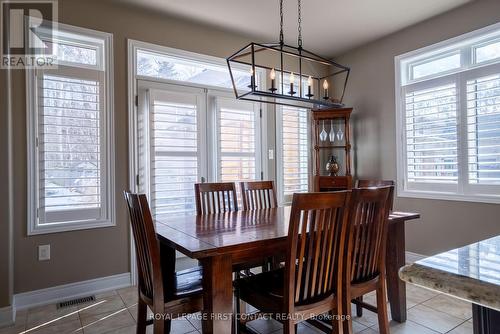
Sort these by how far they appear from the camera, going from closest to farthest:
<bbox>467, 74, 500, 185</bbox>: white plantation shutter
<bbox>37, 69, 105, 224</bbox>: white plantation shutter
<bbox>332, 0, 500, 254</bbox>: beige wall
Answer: <bbox>37, 69, 105, 224</bbox>: white plantation shutter → <bbox>467, 74, 500, 185</bbox>: white plantation shutter → <bbox>332, 0, 500, 254</bbox>: beige wall

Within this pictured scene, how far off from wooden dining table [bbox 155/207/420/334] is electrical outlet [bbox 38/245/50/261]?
131 cm

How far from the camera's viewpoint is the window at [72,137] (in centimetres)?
268

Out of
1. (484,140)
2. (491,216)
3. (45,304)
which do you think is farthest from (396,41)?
(45,304)

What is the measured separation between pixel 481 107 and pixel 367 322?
2343 millimetres

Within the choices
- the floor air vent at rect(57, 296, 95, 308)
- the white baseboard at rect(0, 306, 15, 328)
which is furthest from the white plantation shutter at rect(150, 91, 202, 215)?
the white baseboard at rect(0, 306, 15, 328)

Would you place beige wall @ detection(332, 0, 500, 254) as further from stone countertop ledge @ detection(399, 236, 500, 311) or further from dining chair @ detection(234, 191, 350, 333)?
stone countertop ledge @ detection(399, 236, 500, 311)

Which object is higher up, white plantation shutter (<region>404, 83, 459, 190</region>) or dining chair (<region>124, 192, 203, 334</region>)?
white plantation shutter (<region>404, 83, 459, 190</region>)

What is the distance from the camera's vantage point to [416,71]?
3594 millimetres

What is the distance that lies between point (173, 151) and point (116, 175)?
0.63 m

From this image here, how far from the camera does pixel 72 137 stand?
284cm

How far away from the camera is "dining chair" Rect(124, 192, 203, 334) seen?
1.57 m

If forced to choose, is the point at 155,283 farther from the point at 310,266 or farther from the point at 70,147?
the point at 70,147

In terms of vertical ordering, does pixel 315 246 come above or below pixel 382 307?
above

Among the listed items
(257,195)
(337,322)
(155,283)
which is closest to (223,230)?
(155,283)
